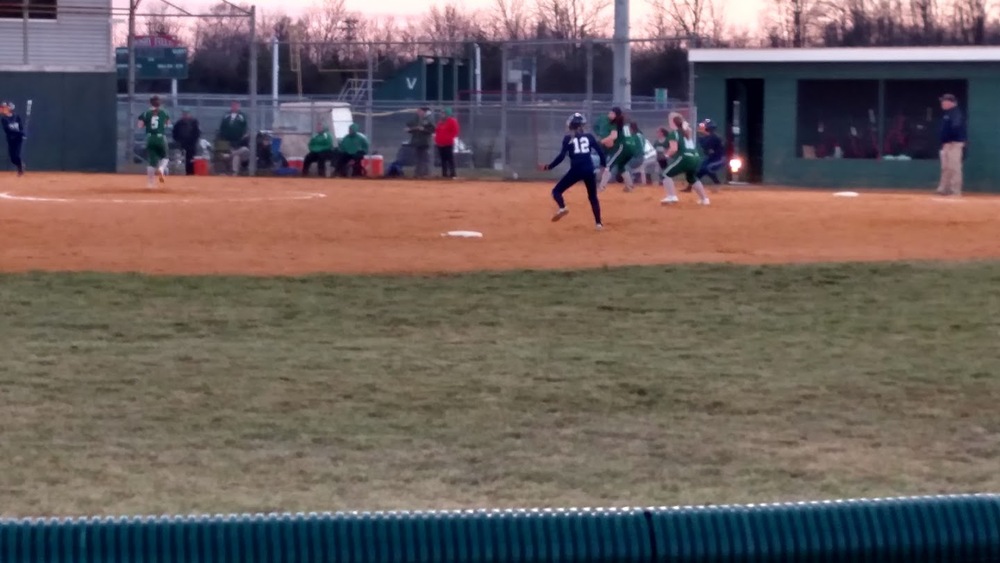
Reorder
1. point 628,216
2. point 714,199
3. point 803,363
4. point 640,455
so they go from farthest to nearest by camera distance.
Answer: point 714,199
point 628,216
point 803,363
point 640,455

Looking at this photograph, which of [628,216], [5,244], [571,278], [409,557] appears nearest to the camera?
[409,557]

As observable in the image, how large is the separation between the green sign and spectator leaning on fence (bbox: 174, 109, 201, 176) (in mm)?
Result: 20398

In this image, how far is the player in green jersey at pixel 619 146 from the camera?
89.1 ft

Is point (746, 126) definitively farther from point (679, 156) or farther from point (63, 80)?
point (63, 80)

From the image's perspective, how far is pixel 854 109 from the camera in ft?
115

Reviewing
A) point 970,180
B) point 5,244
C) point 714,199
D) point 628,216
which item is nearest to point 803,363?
point 5,244

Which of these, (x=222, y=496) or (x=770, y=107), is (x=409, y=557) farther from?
(x=770, y=107)

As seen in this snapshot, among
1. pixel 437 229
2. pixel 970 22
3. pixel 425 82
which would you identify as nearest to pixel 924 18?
pixel 970 22

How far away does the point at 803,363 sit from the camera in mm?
10633

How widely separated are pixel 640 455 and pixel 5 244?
12.9 metres

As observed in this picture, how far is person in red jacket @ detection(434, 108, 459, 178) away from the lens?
37031mm

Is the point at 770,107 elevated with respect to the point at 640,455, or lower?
elevated

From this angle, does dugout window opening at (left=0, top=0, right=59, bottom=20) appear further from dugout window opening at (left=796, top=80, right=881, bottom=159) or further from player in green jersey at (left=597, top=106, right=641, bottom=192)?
dugout window opening at (left=796, top=80, right=881, bottom=159)

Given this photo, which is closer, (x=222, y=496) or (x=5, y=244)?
(x=222, y=496)
